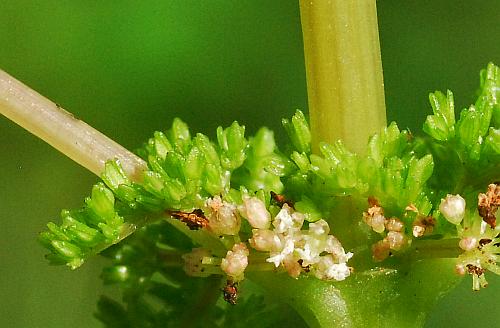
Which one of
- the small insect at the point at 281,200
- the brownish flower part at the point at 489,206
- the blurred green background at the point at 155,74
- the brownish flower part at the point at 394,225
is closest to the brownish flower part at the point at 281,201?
the small insect at the point at 281,200

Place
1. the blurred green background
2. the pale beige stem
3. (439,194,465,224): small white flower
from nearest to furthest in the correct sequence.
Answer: (439,194,465,224): small white flower, the pale beige stem, the blurred green background

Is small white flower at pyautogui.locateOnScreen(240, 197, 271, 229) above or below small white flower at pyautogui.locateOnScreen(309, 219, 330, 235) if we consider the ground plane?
above

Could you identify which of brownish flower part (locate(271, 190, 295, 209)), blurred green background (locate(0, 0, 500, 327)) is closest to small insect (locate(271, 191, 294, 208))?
brownish flower part (locate(271, 190, 295, 209))

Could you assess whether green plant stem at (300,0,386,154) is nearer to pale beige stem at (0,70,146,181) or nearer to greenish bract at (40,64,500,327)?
greenish bract at (40,64,500,327)

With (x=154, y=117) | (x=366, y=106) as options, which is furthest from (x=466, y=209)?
(x=154, y=117)

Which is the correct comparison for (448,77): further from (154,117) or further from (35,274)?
(35,274)
